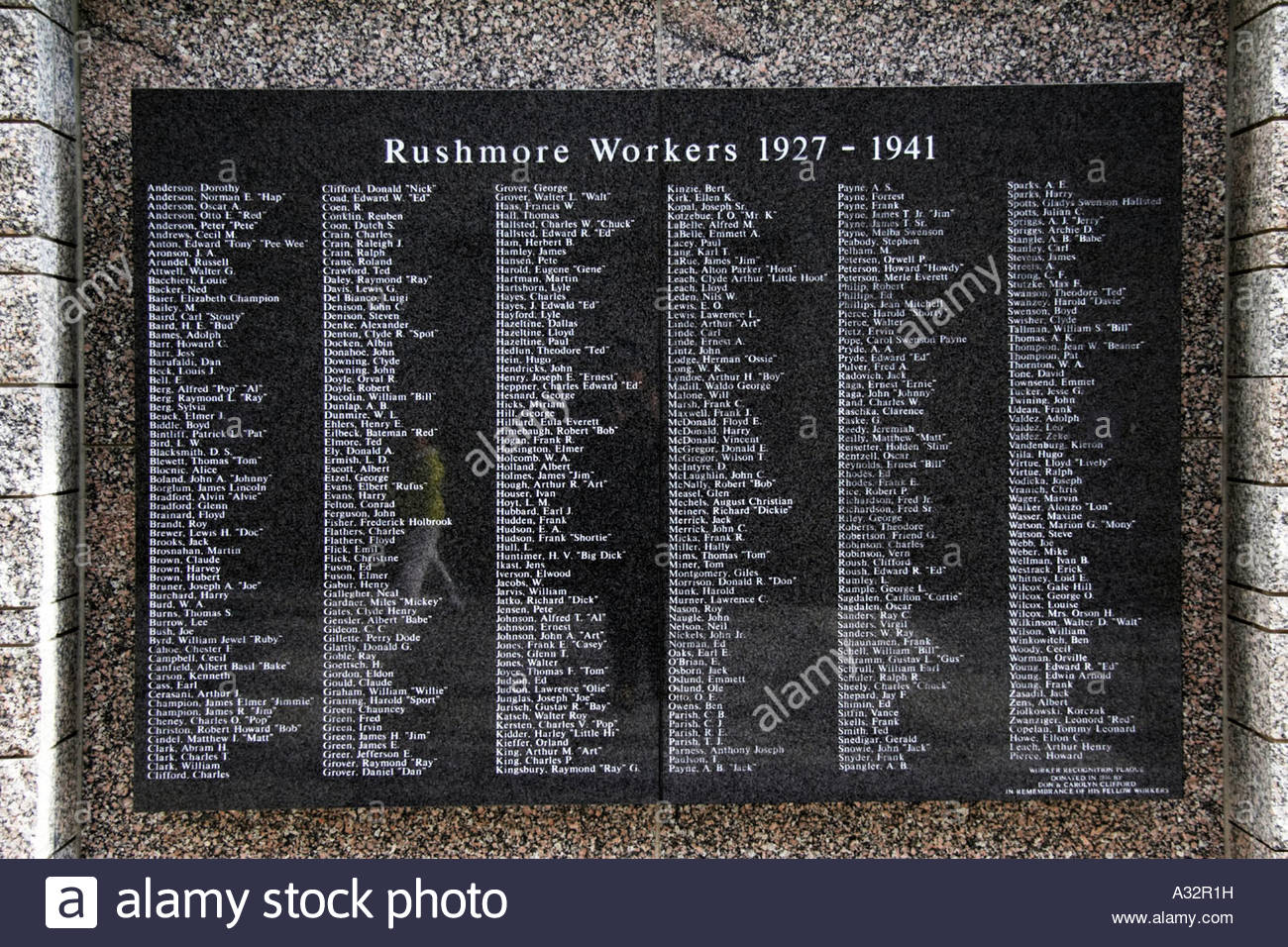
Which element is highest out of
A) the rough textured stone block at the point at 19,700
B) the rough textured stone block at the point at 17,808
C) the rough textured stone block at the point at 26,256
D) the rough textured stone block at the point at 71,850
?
the rough textured stone block at the point at 26,256

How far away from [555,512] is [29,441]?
7.36ft

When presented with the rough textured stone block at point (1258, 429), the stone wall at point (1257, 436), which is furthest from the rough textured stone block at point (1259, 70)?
the rough textured stone block at point (1258, 429)

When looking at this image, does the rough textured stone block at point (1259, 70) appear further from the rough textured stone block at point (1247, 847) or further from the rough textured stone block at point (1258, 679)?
the rough textured stone block at point (1247, 847)

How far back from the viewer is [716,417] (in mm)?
3482

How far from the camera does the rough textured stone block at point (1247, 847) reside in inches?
133

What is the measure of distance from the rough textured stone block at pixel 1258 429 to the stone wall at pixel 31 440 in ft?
17.2

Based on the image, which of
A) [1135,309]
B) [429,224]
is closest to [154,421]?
[429,224]

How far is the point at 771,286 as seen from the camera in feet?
11.4

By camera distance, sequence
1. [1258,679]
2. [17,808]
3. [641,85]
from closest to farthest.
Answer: [17,808]
[1258,679]
[641,85]

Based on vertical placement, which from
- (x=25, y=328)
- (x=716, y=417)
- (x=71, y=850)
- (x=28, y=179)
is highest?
(x=28, y=179)

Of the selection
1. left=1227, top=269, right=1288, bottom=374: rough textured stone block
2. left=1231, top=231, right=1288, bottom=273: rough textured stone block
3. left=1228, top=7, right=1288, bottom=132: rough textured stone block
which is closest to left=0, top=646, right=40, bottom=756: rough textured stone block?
left=1227, top=269, right=1288, bottom=374: rough textured stone block

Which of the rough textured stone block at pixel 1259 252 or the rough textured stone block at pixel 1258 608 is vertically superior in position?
the rough textured stone block at pixel 1259 252

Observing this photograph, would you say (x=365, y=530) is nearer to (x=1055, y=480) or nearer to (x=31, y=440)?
(x=31, y=440)

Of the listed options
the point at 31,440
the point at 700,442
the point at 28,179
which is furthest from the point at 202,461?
the point at 700,442
